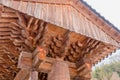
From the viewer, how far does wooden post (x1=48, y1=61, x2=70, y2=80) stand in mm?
6006

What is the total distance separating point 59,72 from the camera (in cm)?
607

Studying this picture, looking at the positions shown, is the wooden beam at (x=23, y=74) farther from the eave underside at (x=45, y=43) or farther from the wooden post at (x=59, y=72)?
the wooden post at (x=59, y=72)

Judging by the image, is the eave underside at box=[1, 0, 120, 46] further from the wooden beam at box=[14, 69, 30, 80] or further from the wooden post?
the wooden beam at box=[14, 69, 30, 80]

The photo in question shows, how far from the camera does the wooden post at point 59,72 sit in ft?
19.7

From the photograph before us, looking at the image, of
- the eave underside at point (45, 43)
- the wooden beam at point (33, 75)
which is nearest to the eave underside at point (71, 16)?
the eave underside at point (45, 43)

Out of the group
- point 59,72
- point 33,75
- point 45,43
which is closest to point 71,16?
point 45,43

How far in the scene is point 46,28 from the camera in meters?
5.84

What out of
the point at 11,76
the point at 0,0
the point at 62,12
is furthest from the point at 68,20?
the point at 11,76

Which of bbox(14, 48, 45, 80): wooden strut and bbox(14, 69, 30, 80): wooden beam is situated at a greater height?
bbox(14, 48, 45, 80): wooden strut

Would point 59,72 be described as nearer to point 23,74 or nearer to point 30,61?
point 30,61

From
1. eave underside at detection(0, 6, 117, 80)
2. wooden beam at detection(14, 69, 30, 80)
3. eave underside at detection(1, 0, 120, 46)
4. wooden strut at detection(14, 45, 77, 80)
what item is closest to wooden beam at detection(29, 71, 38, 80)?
wooden strut at detection(14, 45, 77, 80)

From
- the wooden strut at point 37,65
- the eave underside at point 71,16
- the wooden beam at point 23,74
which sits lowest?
the wooden beam at point 23,74

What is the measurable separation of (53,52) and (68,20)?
79cm

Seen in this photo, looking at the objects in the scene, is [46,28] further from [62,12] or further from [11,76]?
[11,76]
